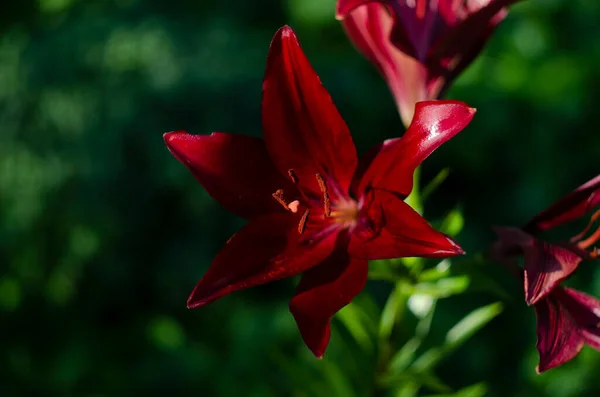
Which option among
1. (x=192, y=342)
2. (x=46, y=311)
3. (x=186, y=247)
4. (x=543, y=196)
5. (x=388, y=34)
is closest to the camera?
(x=388, y=34)

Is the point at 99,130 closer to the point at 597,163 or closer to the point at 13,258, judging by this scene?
the point at 13,258

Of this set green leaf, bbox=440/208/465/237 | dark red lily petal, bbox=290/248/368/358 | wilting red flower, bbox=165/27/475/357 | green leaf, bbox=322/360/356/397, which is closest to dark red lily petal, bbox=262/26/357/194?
wilting red flower, bbox=165/27/475/357

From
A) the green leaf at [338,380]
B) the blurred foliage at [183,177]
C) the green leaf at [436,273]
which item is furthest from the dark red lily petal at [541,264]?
the blurred foliage at [183,177]

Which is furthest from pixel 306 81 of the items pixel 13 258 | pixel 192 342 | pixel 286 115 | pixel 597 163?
pixel 597 163

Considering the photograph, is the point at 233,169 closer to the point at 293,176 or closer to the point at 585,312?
the point at 293,176

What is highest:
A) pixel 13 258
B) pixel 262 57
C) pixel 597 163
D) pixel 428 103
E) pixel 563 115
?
pixel 428 103

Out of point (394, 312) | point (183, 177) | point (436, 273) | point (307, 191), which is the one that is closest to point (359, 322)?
point (394, 312)

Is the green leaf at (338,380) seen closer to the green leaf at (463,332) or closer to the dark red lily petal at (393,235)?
the green leaf at (463,332)
